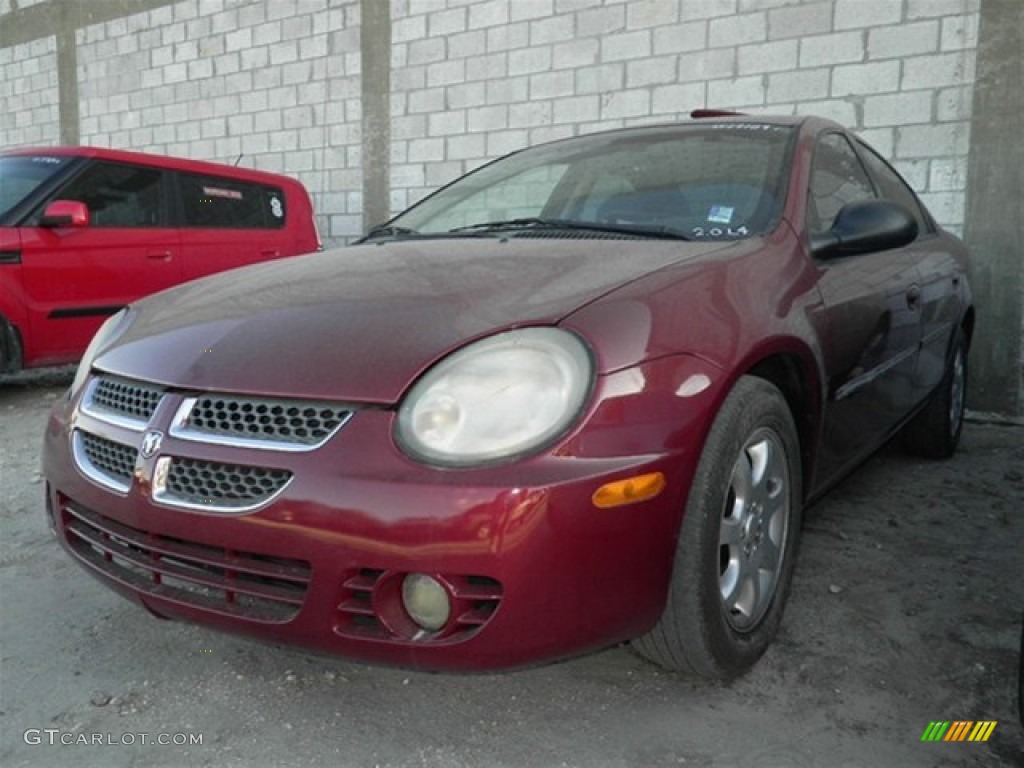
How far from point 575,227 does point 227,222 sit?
4335mm

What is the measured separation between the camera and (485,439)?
1.47m

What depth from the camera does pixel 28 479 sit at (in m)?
3.53

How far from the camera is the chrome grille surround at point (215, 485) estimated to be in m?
1.50

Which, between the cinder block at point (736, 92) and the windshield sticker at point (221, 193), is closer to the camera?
the cinder block at point (736, 92)

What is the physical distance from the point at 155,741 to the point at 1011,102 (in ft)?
16.7

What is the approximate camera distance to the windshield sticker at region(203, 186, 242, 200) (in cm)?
593

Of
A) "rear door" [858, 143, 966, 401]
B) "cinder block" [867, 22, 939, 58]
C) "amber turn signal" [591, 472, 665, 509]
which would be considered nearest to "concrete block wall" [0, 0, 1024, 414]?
"cinder block" [867, 22, 939, 58]

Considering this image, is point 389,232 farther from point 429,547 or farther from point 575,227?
point 429,547

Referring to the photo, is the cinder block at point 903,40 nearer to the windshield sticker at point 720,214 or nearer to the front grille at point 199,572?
the windshield sticker at point 720,214

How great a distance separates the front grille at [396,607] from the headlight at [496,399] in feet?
0.68

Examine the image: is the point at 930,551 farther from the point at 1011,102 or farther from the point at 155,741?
the point at 1011,102

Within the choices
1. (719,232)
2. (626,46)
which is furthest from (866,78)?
(719,232)

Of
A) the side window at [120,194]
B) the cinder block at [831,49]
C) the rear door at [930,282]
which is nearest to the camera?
the rear door at [930,282]

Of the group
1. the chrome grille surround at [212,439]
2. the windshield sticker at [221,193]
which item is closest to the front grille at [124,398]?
the chrome grille surround at [212,439]
